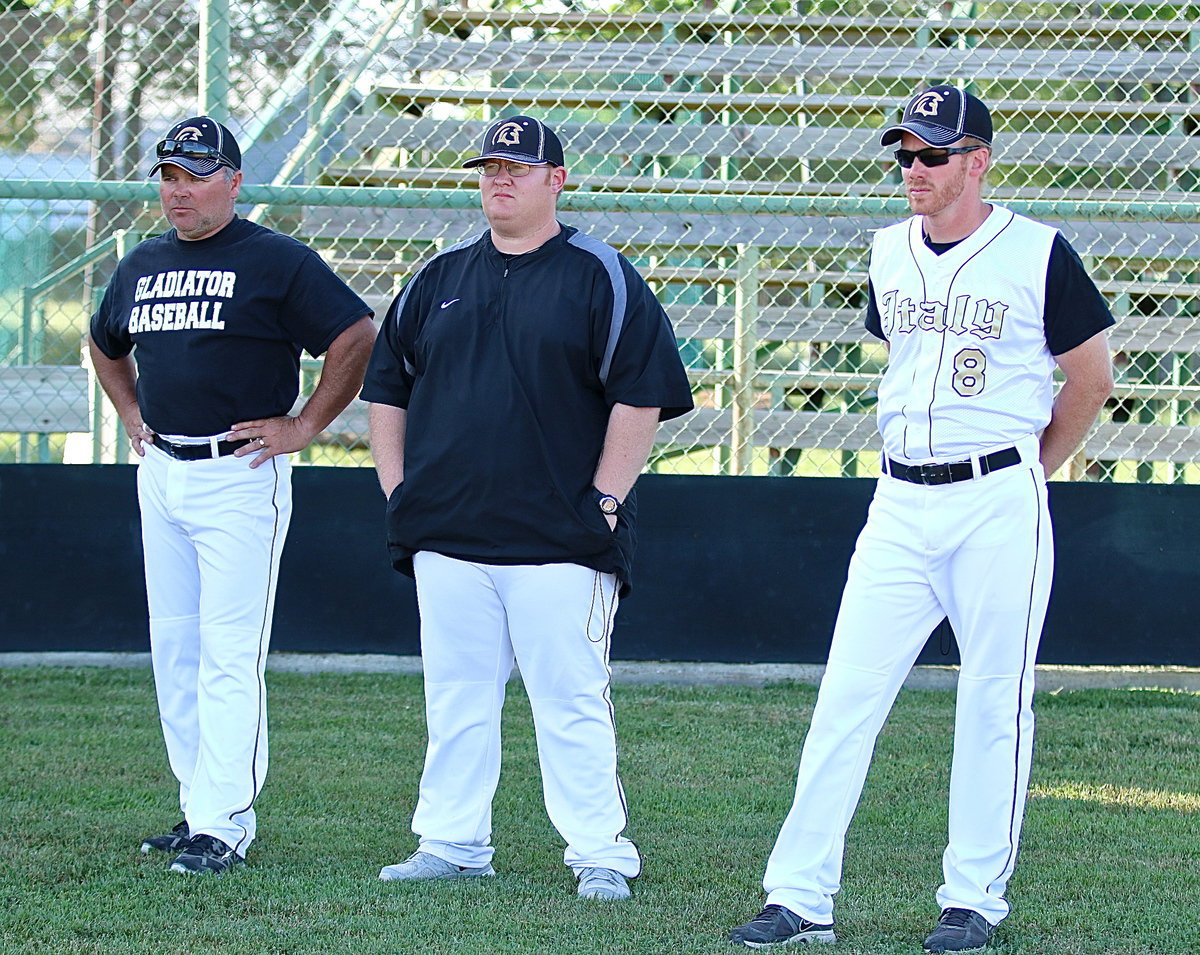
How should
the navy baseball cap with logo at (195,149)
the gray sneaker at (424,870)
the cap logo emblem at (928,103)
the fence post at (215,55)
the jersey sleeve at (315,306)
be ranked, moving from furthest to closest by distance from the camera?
the fence post at (215,55) < the jersey sleeve at (315,306) < the navy baseball cap with logo at (195,149) < the gray sneaker at (424,870) < the cap logo emblem at (928,103)

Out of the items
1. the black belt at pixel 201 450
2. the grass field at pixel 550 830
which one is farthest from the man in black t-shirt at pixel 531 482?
the black belt at pixel 201 450

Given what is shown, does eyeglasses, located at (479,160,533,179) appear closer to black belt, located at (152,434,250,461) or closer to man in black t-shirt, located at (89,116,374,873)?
man in black t-shirt, located at (89,116,374,873)

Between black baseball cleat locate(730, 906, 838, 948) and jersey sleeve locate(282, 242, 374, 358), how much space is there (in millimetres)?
1828

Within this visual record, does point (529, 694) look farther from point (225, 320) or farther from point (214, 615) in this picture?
point (225, 320)

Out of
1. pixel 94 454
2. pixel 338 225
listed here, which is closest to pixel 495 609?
pixel 94 454

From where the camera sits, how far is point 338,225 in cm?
767

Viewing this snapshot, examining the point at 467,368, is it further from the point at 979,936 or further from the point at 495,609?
the point at 979,936

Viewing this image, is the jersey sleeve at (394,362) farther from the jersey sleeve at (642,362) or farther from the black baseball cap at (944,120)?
the black baseball cap at (944,120)

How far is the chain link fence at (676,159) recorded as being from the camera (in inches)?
259

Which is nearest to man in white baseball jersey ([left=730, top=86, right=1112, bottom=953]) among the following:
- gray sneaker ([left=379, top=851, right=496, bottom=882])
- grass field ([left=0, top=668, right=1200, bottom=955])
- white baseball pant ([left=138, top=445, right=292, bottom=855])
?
grass field ([left=0, top=668, right=1200, bottom=955])

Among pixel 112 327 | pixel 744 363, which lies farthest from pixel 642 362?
pixel 744 363

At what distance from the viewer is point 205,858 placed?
361 cm

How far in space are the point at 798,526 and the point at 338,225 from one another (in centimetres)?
304

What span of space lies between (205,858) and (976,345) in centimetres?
216
